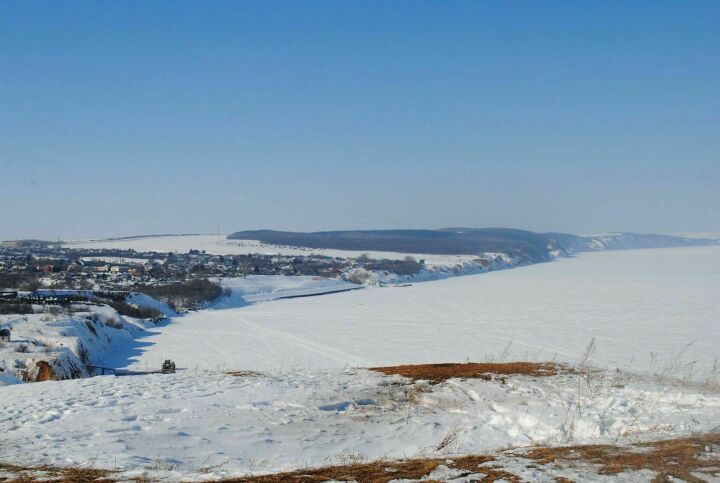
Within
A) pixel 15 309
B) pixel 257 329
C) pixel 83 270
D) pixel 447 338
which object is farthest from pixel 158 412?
pixel 83 270

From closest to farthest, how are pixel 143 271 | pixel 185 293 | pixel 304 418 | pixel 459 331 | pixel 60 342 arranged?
1. pixel 304 418
2. pixel 60 342
3. pixel 459 331
4. pixel 185 293
5. pixel 143 271

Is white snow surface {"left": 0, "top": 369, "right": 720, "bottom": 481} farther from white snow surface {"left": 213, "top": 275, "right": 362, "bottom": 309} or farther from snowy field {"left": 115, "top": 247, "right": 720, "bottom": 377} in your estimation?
white snow surface {"left": 213, "top": 275, "right": 362, "bottom": 309}

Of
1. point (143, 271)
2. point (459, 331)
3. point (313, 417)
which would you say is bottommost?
point (143, 271)

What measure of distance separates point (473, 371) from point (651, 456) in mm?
5438

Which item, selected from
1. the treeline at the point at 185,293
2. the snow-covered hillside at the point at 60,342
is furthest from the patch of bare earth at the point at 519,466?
the treeline at the point at 185,293

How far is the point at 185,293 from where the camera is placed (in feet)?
212

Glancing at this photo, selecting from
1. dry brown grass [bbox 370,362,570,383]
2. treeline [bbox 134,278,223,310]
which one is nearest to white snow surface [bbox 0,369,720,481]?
dry brown grass [bbox 370,362,570,383]

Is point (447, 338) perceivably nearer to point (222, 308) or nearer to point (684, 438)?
point (684, 438)

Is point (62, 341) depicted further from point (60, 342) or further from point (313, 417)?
point (313, 417)

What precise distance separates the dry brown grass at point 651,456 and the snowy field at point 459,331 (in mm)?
9217

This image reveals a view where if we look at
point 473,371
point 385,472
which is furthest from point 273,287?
point 385,472

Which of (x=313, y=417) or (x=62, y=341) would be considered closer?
(x=313, y=417)

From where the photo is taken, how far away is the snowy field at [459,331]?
27.0 metres

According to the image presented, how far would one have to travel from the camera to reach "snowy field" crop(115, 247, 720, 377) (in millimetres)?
27031
